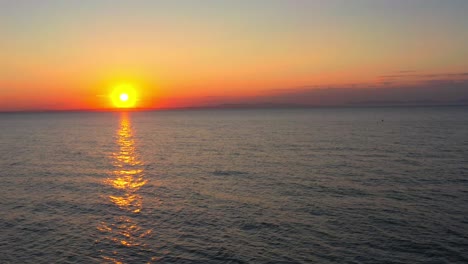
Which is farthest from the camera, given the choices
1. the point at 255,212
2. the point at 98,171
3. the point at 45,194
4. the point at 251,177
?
the point at 98,171

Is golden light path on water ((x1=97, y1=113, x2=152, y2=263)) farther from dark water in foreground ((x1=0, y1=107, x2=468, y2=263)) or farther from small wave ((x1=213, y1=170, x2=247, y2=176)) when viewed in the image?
small wave ((x1=213, y1=170, x2=247, y2=176))

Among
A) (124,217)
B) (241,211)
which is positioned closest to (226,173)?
(241,211)

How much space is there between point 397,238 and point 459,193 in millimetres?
20720

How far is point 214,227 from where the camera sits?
39531mm

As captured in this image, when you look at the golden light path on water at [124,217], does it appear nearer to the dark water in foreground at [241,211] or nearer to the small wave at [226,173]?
the dark water in foreground at [241,211]

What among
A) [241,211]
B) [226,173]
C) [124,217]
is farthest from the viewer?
[226,173]

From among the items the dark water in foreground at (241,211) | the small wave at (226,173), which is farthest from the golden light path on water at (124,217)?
the small wave at (226,173)

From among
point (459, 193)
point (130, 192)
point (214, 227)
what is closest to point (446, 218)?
point (459, 193)

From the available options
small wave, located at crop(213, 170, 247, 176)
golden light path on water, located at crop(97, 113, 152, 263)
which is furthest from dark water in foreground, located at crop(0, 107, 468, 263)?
small wave, located at crop(213, 170, 247, 176)

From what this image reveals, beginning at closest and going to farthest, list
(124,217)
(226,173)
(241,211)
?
(124,217)
(241,211)
(226,173)

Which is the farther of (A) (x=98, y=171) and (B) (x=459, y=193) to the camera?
(A) (x=98, y=171)

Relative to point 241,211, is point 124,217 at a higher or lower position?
higher

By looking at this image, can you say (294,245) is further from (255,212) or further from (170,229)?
(170,229)

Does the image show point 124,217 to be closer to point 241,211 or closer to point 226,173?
point 241,211
